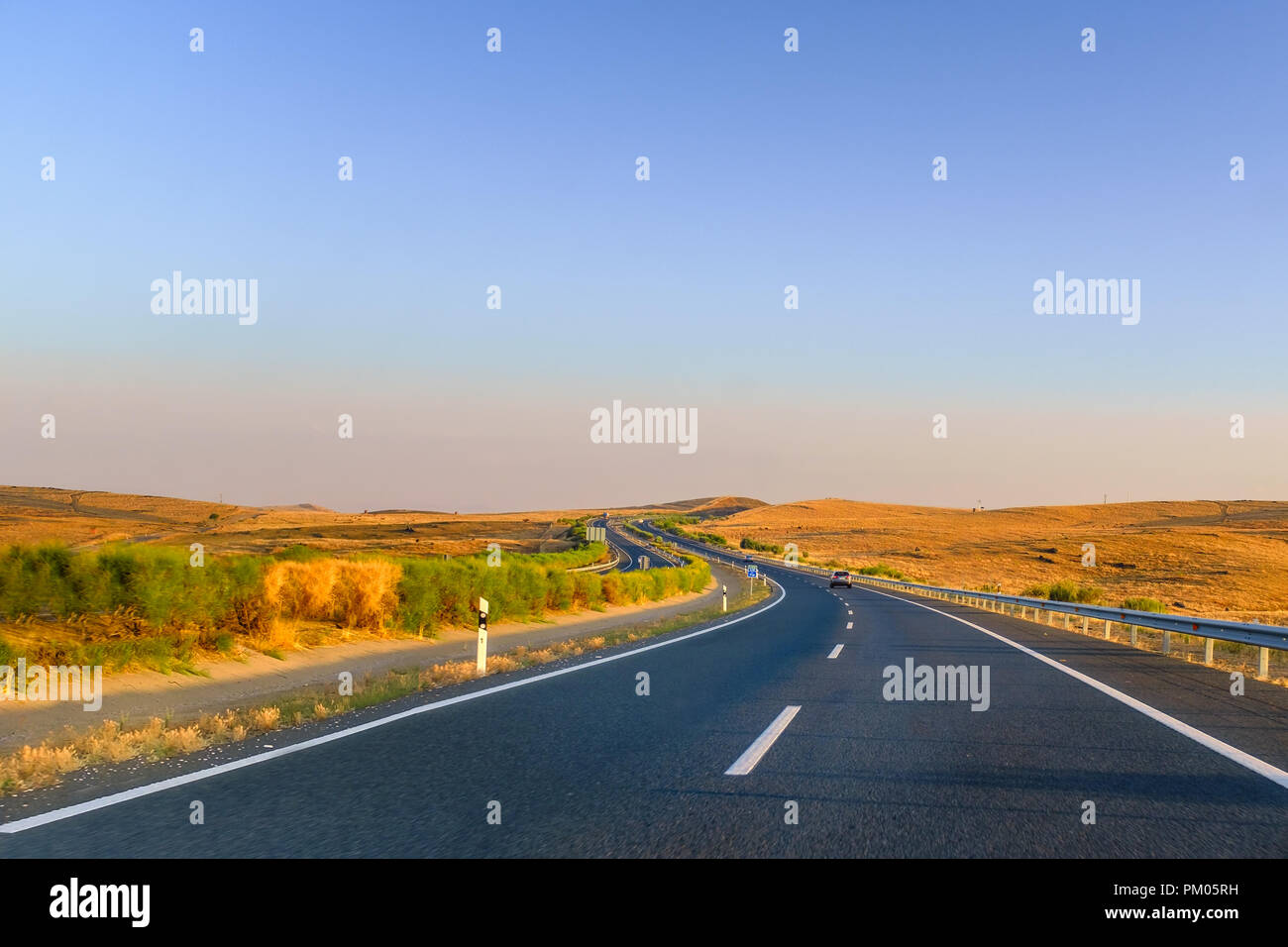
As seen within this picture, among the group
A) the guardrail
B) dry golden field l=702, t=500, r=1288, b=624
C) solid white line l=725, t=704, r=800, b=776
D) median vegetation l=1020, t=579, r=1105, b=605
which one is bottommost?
dry golden field l=702, t=500, r=1288, b=624

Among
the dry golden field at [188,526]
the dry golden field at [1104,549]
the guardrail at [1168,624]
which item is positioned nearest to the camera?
the guardrail at [1168,624]

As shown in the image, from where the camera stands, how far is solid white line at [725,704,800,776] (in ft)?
22.2

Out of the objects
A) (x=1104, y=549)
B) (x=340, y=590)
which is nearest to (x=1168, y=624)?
(x=340, y=590)

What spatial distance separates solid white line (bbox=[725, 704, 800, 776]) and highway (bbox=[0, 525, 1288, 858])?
3 cm

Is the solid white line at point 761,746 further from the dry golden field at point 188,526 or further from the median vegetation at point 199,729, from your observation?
the dry golden field at point 188,526

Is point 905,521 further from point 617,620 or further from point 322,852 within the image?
point 322,852

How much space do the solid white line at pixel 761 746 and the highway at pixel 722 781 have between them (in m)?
0.03

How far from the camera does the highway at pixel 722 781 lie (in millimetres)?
4945

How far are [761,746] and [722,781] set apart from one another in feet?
4.40

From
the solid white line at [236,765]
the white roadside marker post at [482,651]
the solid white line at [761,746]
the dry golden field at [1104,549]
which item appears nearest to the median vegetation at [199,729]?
the white roadside marker post at [482,651]

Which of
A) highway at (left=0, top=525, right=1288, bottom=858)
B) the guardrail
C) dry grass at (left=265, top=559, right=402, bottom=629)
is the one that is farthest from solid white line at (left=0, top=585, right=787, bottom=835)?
the guardrail

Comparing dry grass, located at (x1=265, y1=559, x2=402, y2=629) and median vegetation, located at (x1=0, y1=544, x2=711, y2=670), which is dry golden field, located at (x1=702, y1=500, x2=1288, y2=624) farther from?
dry grass, located at (x1=265, y1=559, x2=402, y2=629)

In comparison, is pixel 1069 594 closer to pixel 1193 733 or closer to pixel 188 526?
pixel 1193 733
